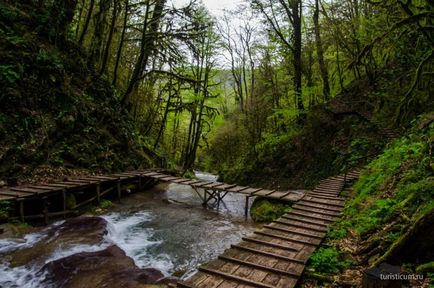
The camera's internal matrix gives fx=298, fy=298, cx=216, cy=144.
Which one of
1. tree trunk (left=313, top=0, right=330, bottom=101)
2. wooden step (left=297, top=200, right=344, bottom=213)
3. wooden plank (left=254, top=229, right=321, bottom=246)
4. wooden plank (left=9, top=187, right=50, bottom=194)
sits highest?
tree trunk (left=313, top=0, right=330, bottom=101)

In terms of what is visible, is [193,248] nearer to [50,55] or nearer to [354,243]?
[354,243]

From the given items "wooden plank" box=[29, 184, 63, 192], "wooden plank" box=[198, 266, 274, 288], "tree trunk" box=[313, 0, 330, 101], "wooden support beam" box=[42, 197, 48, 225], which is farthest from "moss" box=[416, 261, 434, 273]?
"tree trunk" box=[313, 0, 330, 101]

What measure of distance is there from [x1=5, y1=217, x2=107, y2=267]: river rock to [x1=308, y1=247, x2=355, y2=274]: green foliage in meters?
5.71

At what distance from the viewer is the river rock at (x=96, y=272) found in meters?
5.95

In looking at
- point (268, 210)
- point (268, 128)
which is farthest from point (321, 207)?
point (268, 128)

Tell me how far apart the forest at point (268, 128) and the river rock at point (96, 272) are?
5cm

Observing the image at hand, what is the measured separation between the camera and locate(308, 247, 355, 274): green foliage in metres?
4.93

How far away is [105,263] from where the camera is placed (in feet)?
22.5

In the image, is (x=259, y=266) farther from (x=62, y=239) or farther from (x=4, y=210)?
(x=4, y=210)

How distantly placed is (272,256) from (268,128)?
2012cm

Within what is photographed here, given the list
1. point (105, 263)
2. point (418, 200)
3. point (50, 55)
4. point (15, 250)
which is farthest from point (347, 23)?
point (15, 250)

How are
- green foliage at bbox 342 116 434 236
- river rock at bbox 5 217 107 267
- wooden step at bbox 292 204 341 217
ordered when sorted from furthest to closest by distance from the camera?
1. wooden step at bbox 292 204 341 217
2. river rock at bbox 5 217 107 267
3. green foliage at bbox 342 116 434 236

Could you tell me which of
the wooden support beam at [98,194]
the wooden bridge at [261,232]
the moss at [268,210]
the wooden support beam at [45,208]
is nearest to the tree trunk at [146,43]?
the wooden bridge at [261,232]

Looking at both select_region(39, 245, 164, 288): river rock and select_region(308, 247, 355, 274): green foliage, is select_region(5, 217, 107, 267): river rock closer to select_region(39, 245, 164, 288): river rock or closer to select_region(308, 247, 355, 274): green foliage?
select_region(39, 245, 164, 288): river rock
